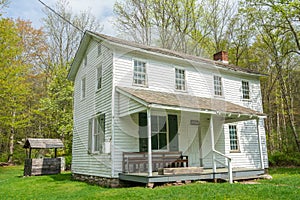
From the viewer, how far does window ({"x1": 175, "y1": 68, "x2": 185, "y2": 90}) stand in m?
12.5

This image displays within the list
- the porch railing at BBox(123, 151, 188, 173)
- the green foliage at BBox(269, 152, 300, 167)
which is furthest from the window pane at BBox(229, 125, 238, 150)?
the green foliage at BBox(269, 152, 300, 167)

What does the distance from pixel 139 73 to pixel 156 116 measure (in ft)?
6.55

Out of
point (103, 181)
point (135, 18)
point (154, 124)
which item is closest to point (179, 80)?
point (154, 124)

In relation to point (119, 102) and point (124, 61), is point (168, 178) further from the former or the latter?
point (124, 61)

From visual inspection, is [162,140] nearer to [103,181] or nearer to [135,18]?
[103,181]

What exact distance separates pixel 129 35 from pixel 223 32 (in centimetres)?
892

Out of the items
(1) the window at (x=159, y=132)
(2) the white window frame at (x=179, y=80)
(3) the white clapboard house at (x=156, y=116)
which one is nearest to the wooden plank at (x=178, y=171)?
(3) the white clapboard house at (x=156, y=116)

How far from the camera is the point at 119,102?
10.4 metres

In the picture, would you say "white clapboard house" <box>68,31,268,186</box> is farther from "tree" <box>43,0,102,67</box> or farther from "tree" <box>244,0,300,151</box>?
"tree" <box>43,0,102,67</box>

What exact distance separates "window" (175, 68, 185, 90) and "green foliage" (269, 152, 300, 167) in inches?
355

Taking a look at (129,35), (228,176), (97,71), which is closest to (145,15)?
(129,35)

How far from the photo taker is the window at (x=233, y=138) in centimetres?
1342

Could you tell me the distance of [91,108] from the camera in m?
12.4

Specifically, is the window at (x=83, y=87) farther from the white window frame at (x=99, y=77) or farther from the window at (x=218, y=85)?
the window at (x=218, y=85)
